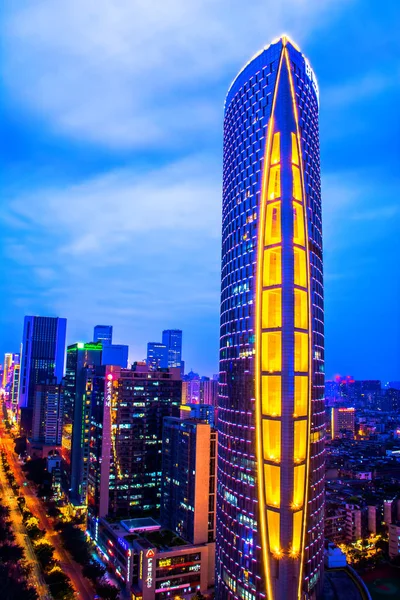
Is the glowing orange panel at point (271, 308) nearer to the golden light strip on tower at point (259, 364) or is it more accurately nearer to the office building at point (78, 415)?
the golden light strip on tower at point (259, 364)

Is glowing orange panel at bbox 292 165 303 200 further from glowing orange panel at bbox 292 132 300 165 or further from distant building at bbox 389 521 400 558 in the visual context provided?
distant building at bbox 389 521 400 558

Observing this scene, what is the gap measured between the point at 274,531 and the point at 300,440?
1029 centimetres

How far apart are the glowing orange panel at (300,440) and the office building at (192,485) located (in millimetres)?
31521

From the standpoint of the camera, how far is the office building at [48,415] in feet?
603

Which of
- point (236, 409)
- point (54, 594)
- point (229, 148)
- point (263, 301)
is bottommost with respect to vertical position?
point (54, 594)

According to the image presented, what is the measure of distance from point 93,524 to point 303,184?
78.0 metres

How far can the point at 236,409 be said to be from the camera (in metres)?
59.3

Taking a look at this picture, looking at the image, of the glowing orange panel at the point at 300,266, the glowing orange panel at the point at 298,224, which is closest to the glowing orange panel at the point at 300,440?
the glowing orange panel at the point at 300,266

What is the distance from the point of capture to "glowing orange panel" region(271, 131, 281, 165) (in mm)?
Result: 57125

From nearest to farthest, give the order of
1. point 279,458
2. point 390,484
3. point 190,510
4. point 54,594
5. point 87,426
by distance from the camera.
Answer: point 279,458
point 54,594
point 190,510
point 87,426
point 390,484

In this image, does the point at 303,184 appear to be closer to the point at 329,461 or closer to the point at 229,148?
the point at 229,148

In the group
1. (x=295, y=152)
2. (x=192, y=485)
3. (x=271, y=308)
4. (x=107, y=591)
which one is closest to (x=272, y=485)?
(x=271, y=308)

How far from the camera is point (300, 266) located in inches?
2195

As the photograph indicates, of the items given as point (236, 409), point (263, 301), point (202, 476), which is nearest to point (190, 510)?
point (202, 476)
